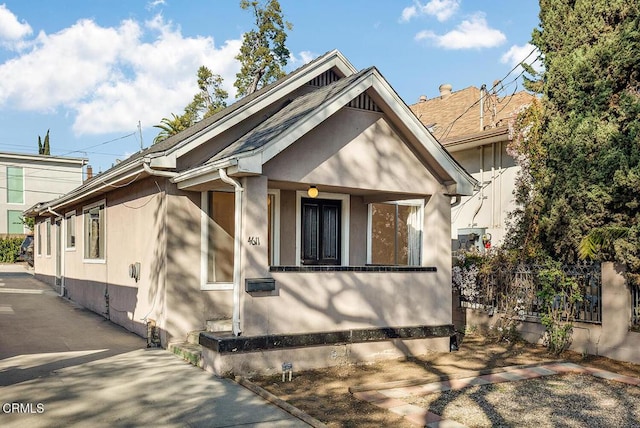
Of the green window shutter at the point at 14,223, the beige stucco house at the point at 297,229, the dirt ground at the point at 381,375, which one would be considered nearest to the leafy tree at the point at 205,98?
the green window shutter at the point at 14,223

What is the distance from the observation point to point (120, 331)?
1136 cm

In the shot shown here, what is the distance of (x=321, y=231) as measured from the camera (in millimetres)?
10953

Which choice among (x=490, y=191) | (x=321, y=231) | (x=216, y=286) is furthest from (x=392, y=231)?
(x=490, y=191)

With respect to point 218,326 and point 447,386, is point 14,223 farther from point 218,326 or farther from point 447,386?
point 447,386

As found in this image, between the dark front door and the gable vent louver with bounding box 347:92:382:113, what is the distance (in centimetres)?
230

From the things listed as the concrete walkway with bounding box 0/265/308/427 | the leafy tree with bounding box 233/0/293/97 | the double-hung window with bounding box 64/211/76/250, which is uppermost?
the leafy tree with bounding box 233/0/293/97

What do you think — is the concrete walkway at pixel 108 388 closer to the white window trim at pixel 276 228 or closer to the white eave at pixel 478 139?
the white window trim at pixel 276 228

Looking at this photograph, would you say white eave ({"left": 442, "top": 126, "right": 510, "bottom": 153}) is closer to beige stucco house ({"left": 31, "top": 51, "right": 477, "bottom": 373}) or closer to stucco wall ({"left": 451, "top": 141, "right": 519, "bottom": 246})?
stucco wall ({"left": 451, "top": 141, "right": 519, "bottom": 246})

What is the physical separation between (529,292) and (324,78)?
6.00 meters

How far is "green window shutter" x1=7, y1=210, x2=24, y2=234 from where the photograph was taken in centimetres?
3919

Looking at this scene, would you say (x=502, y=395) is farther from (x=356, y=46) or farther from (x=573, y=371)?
(x=356, y=46)

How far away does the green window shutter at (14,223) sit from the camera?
129 ft

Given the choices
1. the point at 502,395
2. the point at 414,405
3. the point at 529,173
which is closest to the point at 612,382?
the point at 502,395

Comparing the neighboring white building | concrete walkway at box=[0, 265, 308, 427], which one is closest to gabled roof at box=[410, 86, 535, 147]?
concrete walkway at box=[0, 265, 308, 427]
